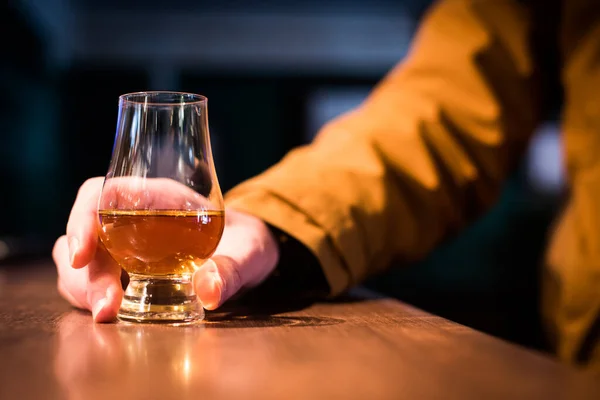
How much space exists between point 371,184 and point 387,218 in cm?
5

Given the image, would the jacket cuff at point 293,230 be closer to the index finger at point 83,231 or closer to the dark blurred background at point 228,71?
the index finger at point 83,231

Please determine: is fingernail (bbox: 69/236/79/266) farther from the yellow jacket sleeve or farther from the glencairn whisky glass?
the yellow jacket sleeve

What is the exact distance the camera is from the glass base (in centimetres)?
49

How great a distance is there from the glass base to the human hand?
10 mm

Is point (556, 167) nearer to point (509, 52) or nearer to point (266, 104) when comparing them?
point (266, 104)

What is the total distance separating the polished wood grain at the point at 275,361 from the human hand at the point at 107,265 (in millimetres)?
21

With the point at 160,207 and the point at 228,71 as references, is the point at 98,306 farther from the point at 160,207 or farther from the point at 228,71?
the point at 228,71

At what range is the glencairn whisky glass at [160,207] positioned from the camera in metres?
0.49

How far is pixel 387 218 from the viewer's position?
792mm

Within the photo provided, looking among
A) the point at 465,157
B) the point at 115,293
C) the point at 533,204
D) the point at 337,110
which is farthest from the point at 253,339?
the point at 337,110

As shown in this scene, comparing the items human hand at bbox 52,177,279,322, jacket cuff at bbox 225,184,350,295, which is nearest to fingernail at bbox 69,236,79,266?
human hand at bbox 52,177,279,322

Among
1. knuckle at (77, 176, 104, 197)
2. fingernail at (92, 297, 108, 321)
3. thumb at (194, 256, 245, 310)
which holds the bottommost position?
fingernail at (92, 297, 108, 321)

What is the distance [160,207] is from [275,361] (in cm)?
19

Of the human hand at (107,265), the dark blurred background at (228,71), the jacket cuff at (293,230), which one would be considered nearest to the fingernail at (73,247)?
the human hand at (107,265)
